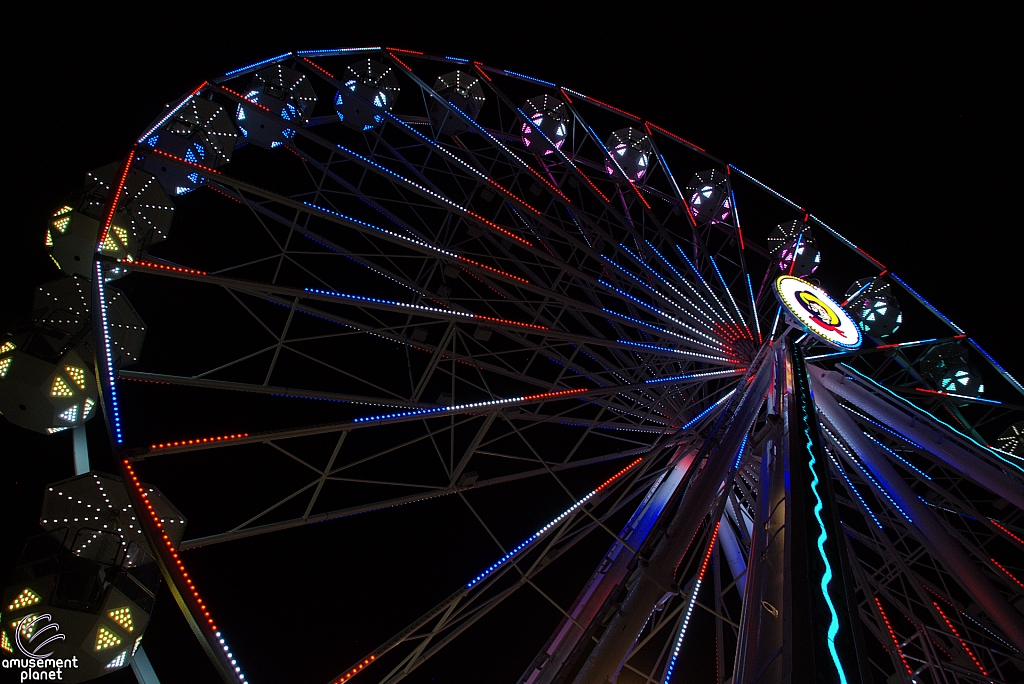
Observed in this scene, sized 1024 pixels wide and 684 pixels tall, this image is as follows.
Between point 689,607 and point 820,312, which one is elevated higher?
point 820,312

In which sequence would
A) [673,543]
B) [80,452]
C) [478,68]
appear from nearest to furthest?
[673,543] < [80,452] < [478,68]

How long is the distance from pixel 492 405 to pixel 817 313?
5.71 m

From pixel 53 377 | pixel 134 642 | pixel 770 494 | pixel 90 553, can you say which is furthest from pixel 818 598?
pixel 53 377

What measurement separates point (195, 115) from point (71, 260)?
8.98ft

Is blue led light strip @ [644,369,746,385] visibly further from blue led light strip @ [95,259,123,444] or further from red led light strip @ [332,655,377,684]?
blue led light strip @ [95,259,123,444]

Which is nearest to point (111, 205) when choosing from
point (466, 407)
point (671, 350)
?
point (466, 407)

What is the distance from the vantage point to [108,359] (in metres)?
5.23

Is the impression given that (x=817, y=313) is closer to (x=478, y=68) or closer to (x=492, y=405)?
(x=492, y=405)

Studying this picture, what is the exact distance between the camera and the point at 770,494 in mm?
5266

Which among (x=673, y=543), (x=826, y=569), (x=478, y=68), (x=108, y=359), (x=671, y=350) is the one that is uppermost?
(x=478, y=68)

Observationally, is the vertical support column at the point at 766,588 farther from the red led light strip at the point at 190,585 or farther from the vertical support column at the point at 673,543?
the red led light strip at the point at 190,585

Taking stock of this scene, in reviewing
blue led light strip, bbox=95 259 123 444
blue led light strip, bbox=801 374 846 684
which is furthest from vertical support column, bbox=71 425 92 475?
blue led light strip, bbox=801 374 846 684

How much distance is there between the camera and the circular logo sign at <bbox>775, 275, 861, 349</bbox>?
29.8 ft

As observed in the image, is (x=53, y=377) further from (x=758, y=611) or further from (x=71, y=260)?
(x=758, y=611)
